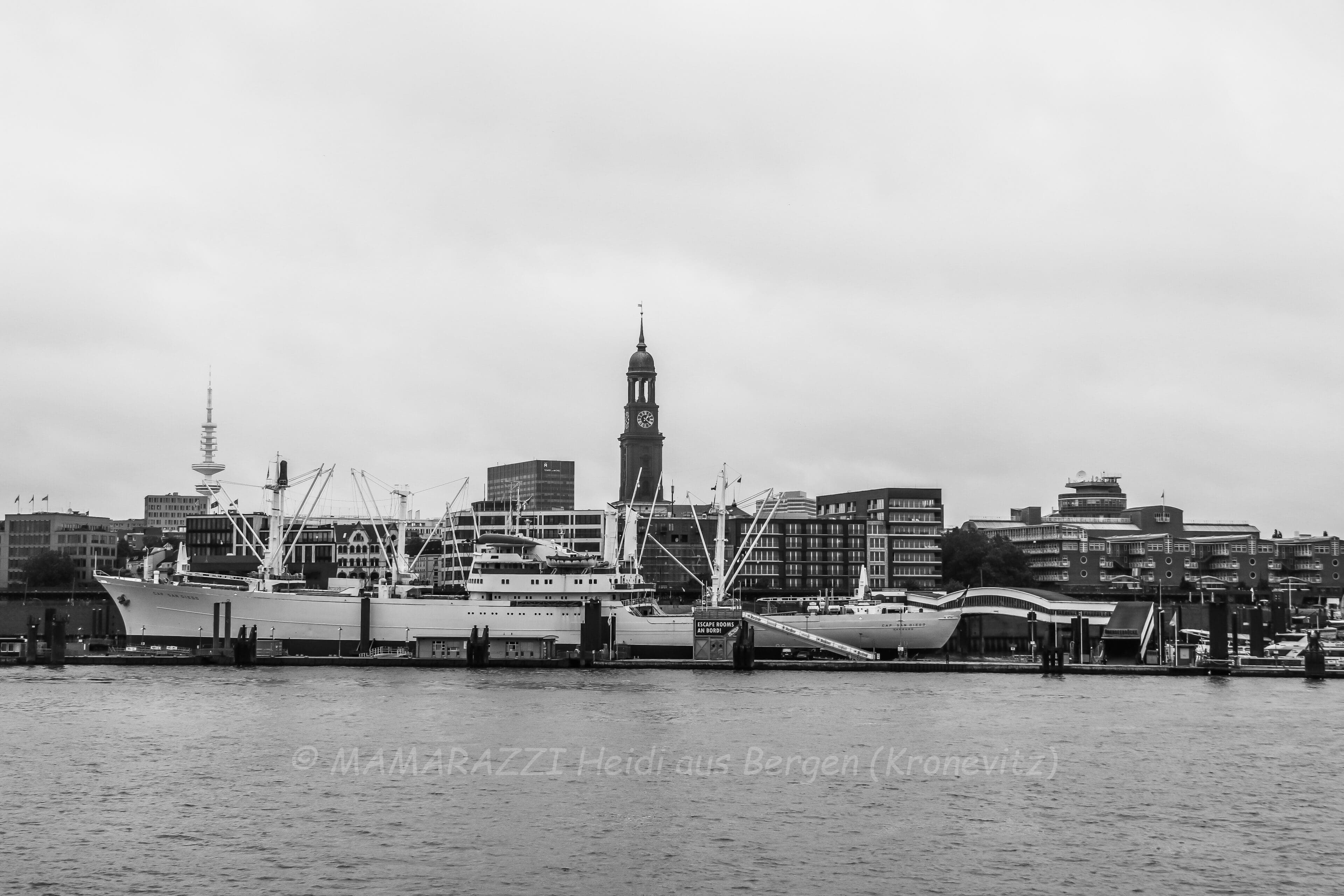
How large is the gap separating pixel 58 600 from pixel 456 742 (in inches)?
3411

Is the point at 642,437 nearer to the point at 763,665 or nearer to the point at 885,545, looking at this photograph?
the point at 885,545

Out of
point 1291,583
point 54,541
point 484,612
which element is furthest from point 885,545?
point 54,541

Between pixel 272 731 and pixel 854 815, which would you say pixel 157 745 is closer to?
pixel 272 731

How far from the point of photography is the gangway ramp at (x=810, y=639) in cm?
9800

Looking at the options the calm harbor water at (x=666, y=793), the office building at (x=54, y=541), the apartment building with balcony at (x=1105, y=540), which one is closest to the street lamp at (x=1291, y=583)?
the apartment building with balcony at (x=1105, y=540)

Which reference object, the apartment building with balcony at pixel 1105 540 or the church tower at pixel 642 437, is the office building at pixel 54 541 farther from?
the apartment building with balcony at pixel 1105 540

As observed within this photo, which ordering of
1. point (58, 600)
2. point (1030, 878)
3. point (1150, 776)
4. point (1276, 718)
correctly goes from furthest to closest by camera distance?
point (58, 600)
point (1276, 718)
point (1150, 776)
point (1030, 878)

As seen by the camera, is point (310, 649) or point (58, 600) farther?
point (58, 600)

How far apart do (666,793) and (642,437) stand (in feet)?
427

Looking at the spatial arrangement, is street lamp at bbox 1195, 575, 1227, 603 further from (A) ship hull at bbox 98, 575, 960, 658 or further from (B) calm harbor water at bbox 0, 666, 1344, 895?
(B) calm harbor water at bbox 0, 666, 1344, 895

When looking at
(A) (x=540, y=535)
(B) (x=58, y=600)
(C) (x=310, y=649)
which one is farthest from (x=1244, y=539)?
(B) (x=58, y=600)

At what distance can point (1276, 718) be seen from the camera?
207 feet

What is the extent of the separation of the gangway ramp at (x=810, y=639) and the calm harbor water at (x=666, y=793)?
24.7 m

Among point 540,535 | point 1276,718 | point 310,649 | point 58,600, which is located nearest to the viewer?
point 1276,718
